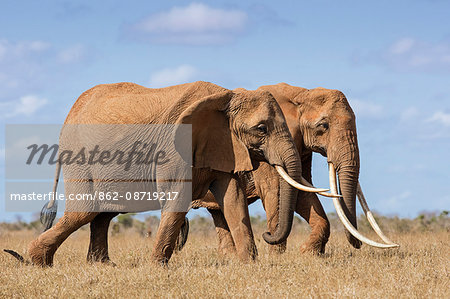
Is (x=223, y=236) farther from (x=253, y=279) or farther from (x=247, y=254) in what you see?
(x=253, y=279)

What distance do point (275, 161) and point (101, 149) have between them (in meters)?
2.63

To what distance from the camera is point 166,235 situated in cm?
985

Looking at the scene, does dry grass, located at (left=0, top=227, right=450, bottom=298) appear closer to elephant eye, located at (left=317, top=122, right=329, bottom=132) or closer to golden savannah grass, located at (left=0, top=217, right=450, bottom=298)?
golden savannah grass, located at (left=0, top=217, right=450, bottom=298)

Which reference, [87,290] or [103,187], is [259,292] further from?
[103,187]

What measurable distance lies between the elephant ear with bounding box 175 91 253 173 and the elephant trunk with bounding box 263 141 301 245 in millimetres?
485

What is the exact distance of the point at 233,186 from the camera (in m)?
9.93

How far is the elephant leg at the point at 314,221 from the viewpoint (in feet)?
38.2

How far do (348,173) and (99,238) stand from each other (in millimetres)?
3929

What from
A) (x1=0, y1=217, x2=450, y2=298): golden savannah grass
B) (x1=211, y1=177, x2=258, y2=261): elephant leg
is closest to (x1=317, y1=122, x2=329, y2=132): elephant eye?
(x1=0, y1=217, x2=450, y2=298): golden savannah grass

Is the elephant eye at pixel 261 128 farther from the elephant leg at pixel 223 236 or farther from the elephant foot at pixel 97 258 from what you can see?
the elephant foot at pixel 97 258

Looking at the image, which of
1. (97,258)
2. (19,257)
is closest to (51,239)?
(19,257)

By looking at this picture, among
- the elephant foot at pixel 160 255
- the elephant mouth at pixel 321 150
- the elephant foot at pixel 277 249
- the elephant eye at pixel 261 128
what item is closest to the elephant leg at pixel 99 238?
the elephant foot at pixel 160 255

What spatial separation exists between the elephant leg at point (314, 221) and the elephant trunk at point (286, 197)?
87 centimetres

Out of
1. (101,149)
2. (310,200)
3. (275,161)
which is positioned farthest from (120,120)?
(310,200)
